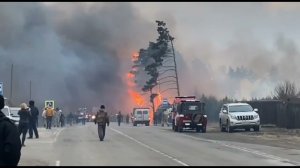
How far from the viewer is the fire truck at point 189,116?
122 ft

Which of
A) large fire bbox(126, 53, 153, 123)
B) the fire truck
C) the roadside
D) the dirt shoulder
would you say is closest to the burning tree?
large fire bbox(126, 53, 153, 123)

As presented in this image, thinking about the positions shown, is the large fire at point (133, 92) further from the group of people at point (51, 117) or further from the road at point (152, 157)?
the road at point (152, 157)

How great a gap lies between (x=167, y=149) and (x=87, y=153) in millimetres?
3284

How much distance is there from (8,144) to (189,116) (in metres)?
31.9

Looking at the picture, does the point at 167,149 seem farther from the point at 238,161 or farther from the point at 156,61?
the point at 156,61

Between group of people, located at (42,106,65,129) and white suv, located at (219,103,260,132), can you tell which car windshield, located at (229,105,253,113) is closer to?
white suv, located at (219,103,260,132)

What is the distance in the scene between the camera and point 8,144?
6020 mm

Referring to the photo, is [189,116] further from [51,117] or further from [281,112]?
[51,117]

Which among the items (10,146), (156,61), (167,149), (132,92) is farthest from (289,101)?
(132,92)

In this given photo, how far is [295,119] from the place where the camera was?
1441 inches

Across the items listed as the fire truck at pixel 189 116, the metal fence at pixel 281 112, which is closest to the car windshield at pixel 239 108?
the fire truck at pixel 189 116

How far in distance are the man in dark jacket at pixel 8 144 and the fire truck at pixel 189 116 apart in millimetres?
31302

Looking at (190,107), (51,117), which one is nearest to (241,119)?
(190,107)

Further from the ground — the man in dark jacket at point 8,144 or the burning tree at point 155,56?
the burning tree at point 155,56
